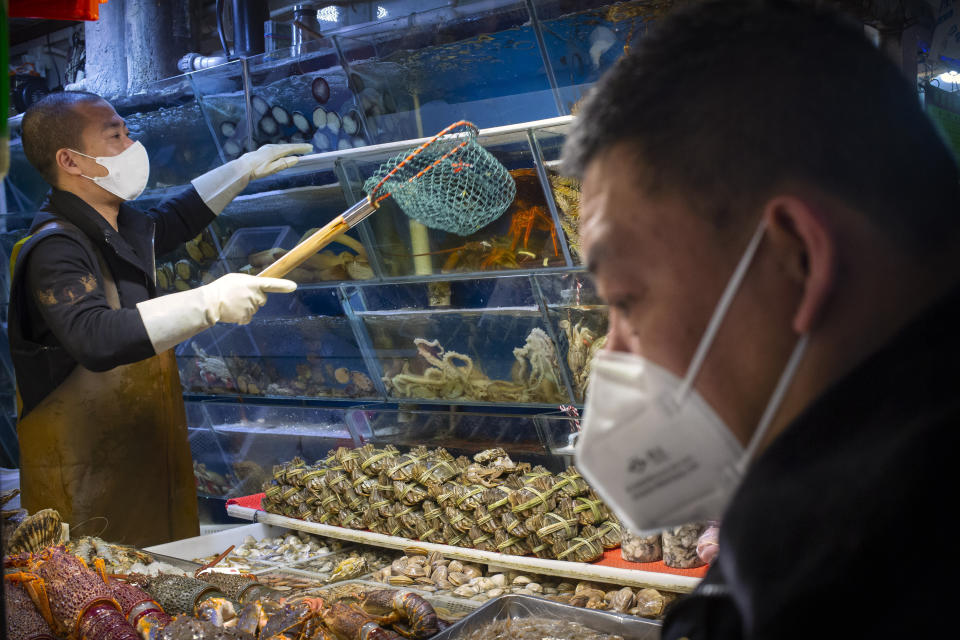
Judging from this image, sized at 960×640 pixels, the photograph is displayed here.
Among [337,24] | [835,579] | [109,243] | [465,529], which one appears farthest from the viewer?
[337,24]

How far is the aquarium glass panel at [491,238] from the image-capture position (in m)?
3.43

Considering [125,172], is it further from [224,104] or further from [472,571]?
[472,571]

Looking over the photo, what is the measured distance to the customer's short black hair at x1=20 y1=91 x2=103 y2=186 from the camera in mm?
3512

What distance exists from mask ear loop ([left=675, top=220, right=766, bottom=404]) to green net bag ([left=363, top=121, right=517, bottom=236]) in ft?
8.08

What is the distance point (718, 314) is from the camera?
2.50ft

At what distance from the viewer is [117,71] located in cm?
624

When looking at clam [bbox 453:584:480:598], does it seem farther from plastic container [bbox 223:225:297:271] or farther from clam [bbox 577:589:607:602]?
plastic container [bbox 223:225:297:271]

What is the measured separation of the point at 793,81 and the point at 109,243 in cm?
329

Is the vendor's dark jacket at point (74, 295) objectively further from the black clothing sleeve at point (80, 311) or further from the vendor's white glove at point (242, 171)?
the vendor's white glove at point (242, 171)

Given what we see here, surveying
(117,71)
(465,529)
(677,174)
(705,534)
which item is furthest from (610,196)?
(117,71)

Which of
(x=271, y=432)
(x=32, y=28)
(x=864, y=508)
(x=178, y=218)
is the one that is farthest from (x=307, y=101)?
(x=32, y=28)

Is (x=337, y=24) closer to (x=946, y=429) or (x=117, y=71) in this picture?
(x=117, y=71)

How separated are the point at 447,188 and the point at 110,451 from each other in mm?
1955

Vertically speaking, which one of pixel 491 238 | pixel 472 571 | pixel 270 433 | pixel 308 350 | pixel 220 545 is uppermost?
pixel 491 238
